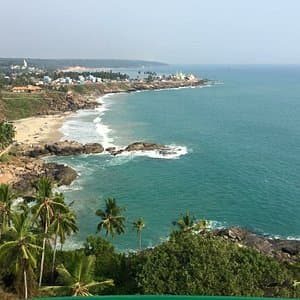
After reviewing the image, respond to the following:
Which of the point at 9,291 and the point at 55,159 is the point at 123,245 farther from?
the point at 55,159

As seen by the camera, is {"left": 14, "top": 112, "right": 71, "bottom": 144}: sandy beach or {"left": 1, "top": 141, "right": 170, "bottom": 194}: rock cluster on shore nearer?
{"left": 1, "top": 141, "right": 170, "bottom": 194}: rock cluster on shore

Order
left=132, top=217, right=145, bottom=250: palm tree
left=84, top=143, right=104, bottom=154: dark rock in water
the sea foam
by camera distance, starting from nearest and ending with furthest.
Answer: left=132, top=217, right=145, bottom=250: palm tree
the sea foam
left=84, top=143, right=104, bottom=154: dark rock in water

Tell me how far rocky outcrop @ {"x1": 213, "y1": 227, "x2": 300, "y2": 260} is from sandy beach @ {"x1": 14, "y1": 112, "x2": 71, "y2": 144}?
2009 inches

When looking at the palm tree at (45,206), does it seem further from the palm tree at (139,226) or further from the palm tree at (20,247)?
the palm tree at (139,226)

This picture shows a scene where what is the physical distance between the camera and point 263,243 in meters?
43.6

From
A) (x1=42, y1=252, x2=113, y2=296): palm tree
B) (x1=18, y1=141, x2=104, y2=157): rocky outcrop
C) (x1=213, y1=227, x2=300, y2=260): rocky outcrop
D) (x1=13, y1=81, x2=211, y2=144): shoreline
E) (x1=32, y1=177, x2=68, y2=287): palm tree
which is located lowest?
(x1=13, y1=81, x2=211, y2=144): shoreline

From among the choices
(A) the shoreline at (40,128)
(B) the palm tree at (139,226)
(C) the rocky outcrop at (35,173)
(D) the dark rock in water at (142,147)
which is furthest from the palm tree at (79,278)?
(A) the shoreline at (40,128)

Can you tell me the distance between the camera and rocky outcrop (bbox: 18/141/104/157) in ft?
262

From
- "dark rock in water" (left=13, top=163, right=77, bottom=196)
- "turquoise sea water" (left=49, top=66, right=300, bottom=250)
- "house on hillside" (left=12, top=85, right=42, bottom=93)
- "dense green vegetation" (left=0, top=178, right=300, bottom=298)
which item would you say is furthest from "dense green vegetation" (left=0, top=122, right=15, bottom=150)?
"house on hillside" (left=12, top=85, right=42, bottom=93)

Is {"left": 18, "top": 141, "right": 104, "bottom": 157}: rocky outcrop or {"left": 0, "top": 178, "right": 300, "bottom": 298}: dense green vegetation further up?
{"left": 0, "top": 178, "right": 300, "bottom": 298}: dense green vegetation

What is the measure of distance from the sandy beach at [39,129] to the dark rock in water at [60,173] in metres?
19.6

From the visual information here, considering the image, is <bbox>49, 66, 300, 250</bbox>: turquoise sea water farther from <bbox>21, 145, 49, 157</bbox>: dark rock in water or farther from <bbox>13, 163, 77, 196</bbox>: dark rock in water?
<bbox>21, 145, 49, 157</bbox>: dark rock in water

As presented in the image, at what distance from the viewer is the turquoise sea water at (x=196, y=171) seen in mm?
51250

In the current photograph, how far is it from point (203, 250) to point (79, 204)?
111 ft
